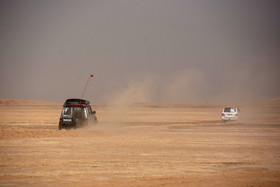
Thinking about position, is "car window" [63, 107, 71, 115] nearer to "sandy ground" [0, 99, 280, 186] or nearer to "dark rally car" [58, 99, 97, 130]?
"dark rally car" [58, 99, 97, 130]

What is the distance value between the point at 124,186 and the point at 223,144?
10.1m

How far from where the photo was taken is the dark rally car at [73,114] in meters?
24.0

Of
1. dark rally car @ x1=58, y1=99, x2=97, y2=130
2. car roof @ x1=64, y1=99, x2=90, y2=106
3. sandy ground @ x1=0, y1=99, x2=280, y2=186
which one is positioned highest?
car roof @ x1=64, y1=99, x2=90, y2=106

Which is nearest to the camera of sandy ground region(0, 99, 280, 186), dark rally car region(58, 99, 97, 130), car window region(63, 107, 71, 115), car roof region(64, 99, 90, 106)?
sandy ground region(0, 99, 280, 186)

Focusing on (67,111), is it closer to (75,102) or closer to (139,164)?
(75,102)

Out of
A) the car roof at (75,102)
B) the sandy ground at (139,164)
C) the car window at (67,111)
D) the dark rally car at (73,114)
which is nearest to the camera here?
the sandy ground at (139,164)

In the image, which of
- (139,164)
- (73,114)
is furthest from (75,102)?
(139,164)

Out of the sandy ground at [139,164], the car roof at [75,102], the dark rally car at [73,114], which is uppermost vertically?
the car roof at [75,102]

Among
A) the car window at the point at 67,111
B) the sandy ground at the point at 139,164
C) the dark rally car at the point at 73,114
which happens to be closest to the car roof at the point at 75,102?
the dark rally car at the point at 73,114

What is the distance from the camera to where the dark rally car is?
24047 millimetres

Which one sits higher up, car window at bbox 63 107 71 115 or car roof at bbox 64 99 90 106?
car roof at bbox 64 99 90 106

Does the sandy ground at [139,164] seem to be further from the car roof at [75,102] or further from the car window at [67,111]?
the car roof at [75,102]

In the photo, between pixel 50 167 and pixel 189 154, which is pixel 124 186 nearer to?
pixel 50 167

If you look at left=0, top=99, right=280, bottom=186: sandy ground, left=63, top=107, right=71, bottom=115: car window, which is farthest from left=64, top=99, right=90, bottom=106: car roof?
left=0, top=99, right=280, bottom=186: sandy ground
